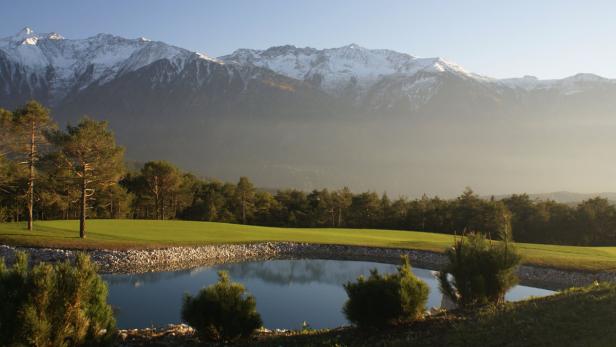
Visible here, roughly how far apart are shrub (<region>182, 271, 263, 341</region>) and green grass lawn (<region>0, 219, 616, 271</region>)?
20736mm

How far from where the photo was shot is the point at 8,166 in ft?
129

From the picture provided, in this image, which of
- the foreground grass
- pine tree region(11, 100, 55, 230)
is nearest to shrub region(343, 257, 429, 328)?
the foreground grass

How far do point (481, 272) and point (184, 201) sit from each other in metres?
67.8

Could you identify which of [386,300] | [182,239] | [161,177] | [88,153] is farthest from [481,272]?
[161,177]

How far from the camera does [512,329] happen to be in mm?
10586

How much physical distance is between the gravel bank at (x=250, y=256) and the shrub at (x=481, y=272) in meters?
17.3

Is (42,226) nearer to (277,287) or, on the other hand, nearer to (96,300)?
(277,287)

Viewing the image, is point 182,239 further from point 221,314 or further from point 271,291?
point 221,314

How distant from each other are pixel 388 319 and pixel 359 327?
86cm

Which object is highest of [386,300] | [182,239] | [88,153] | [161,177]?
A: [88,153]


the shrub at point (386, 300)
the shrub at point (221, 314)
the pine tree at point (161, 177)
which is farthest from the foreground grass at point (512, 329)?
the pine tree at point (161, 177)

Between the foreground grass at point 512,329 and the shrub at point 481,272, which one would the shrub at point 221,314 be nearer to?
the foreground grass at point 512,329

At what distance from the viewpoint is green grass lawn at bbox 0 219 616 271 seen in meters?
31.8

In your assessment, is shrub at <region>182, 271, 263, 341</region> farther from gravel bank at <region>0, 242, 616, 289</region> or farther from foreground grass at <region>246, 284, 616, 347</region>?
gravel bank at <region>0, 242, 616, 289</region>
